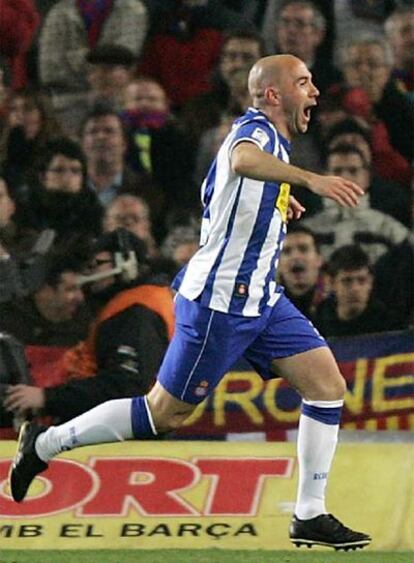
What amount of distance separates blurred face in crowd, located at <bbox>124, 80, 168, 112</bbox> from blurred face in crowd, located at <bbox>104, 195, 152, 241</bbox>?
45 cm

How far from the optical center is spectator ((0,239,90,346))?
6047 mm

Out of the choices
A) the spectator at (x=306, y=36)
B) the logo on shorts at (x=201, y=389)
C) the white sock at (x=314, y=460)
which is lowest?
the white sock at (x=314, y=460)

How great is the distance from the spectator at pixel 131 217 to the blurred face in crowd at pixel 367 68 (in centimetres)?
110

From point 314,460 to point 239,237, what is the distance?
2.51 feet

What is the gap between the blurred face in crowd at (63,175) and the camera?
6.40m

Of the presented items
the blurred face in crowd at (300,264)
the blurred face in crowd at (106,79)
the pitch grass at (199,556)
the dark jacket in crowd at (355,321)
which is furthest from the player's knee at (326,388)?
the blurred face in crowd at (106,79)

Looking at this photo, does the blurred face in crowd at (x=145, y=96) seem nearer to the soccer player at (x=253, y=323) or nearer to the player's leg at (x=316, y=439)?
the soccer player at (x=253, y=323)

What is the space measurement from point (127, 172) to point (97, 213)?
0.93 feet

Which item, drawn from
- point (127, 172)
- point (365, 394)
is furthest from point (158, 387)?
point (127, 172)

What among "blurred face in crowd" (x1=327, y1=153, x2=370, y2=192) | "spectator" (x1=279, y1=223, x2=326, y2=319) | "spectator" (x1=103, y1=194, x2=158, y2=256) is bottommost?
"spectator" (x1=279, y1=223, x2=326, y2=319)

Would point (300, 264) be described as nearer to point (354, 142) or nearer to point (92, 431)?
point (354, 142)

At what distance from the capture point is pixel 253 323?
4500mm

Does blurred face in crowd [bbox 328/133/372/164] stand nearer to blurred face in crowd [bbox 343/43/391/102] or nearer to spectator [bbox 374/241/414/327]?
blurred face in crowd [bbox 343/43/391/102]

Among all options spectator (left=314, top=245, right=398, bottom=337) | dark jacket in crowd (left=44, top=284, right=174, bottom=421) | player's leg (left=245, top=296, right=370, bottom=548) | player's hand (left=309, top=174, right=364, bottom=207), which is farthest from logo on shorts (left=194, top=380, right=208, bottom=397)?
spectator (left=314, top=245, right=398, bottom=337)
